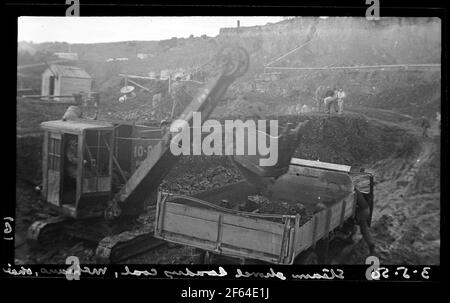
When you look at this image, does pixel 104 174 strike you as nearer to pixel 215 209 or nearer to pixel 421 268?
pixel 215 209

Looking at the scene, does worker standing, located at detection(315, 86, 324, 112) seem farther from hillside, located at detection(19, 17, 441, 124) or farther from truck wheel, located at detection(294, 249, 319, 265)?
truck wheel, located at detection(294, 249, 319, 265)

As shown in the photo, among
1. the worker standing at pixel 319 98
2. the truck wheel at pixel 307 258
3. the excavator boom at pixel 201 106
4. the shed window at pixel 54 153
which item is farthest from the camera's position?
the worker standing at pixel 319 98

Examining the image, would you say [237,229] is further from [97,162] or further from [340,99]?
[340,99]

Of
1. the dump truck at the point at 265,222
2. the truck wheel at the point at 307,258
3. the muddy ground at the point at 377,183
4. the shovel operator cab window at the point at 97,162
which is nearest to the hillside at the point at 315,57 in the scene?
the muddy ground at the point at 377,183

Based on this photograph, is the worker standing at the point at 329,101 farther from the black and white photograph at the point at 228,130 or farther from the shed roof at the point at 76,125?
the shed roof at the point at 76,125

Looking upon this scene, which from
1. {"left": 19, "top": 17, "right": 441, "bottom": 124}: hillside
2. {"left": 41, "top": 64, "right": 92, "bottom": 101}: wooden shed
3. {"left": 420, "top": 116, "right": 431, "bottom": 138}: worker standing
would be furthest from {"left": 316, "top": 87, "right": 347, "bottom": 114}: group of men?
{"left": 41, "top": 64, "right": 92, "bottom": 101}: wooden shed

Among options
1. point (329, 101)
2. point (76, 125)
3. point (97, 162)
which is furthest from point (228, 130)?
point (76, 125)
